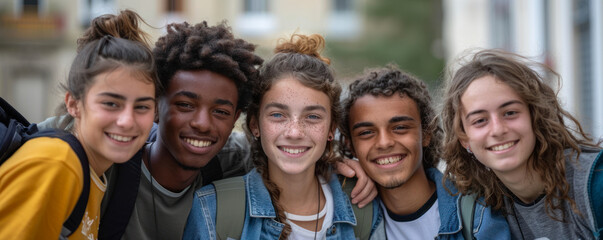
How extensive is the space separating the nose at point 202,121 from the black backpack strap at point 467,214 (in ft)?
4.91

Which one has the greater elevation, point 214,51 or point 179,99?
point 214,51

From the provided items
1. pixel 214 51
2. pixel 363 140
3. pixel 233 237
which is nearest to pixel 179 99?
pixel 214 51

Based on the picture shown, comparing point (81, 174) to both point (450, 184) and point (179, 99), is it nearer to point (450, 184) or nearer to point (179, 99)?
point (179, 99)

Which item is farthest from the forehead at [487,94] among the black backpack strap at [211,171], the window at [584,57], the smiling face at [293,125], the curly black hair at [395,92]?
the window at [584,57]

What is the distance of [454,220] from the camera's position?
10.3 ft

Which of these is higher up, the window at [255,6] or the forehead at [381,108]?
the window at [255,6]

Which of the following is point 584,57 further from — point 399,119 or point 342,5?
point 342,5

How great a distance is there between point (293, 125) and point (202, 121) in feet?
1.64

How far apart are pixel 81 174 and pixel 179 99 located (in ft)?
2.67

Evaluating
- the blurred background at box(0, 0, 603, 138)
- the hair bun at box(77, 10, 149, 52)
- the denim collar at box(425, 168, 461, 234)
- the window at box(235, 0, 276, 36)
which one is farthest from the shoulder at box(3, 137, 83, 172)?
the window at box(235, 0, 276, 36)

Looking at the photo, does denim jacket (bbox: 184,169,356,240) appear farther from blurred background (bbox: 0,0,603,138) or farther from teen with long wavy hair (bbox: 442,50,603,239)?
blurred background (bbox: 0,0,603,138)

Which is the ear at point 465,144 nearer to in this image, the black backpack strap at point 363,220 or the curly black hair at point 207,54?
the black backpack strap at point 363,220

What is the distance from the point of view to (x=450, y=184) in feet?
10.8

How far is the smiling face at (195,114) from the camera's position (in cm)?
304
